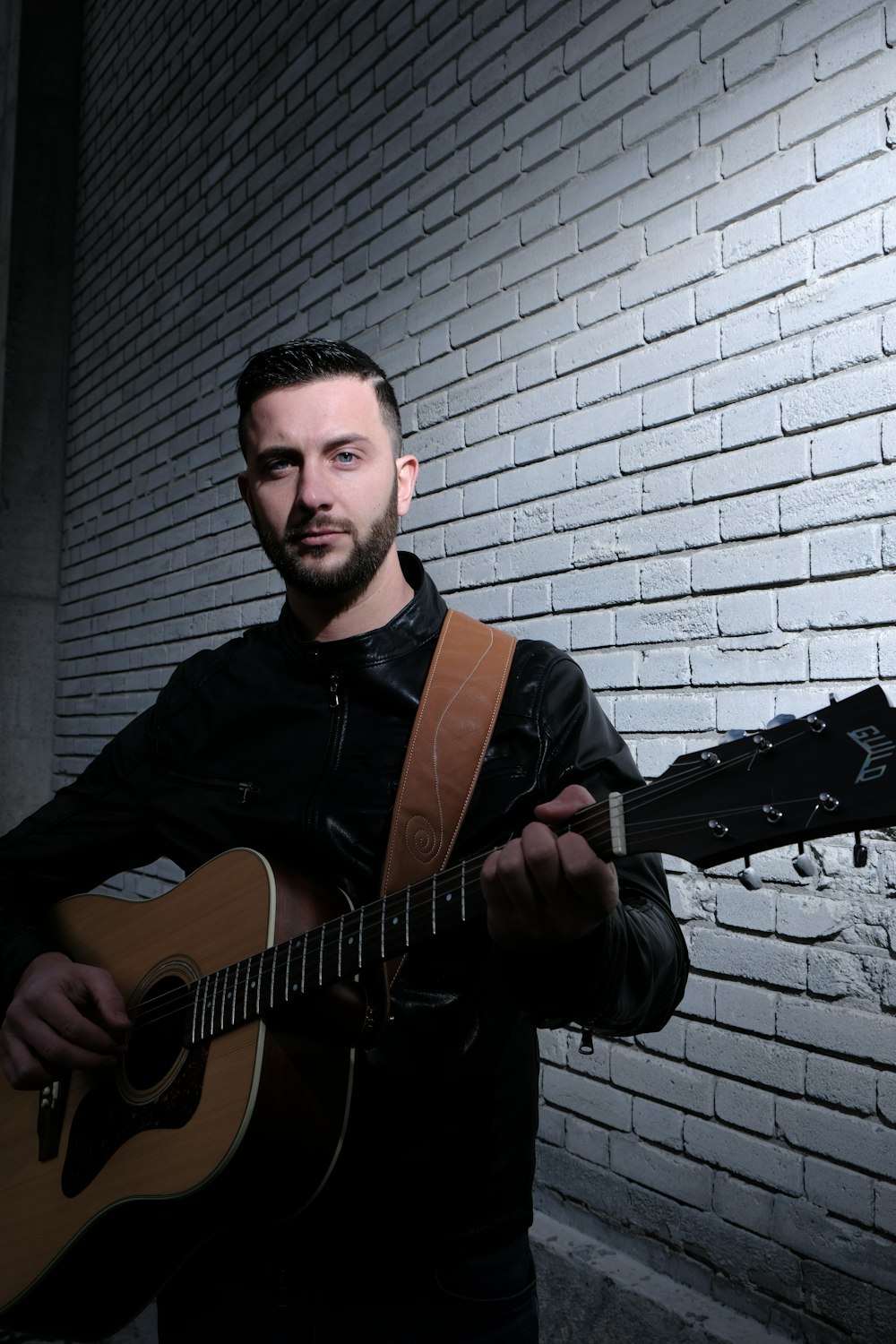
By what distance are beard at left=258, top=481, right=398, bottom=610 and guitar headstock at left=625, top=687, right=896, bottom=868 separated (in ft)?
2.27

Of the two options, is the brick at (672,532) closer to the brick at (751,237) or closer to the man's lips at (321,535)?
the brick at (751,237)

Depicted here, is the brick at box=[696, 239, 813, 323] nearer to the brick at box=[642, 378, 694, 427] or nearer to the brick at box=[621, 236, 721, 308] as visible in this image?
the brick at box=[621, 236, 721, 308]

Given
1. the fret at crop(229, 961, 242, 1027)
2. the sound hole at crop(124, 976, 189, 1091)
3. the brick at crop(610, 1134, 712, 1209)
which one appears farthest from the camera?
the brick at crop(610, 1134, 712, 1209)

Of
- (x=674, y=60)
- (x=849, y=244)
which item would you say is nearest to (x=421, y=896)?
(x=849, y=244)

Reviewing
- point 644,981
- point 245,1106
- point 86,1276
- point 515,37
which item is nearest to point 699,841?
point 644,981

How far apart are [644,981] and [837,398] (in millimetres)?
1239

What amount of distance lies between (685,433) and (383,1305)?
5.64ft

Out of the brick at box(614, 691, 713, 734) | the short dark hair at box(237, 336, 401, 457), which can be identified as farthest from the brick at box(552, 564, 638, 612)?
the short dark hair at box(237, 336, 401, 457)

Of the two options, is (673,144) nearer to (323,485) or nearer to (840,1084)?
(323,485)

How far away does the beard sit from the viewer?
1601mm

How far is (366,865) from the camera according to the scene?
A: 1485 mm

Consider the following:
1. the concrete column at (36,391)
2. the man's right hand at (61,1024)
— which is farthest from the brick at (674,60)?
the concrete column at (36,391)

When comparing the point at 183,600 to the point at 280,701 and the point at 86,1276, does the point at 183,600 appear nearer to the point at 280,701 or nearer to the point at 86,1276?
the point at 280,701

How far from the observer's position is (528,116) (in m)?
2.76
